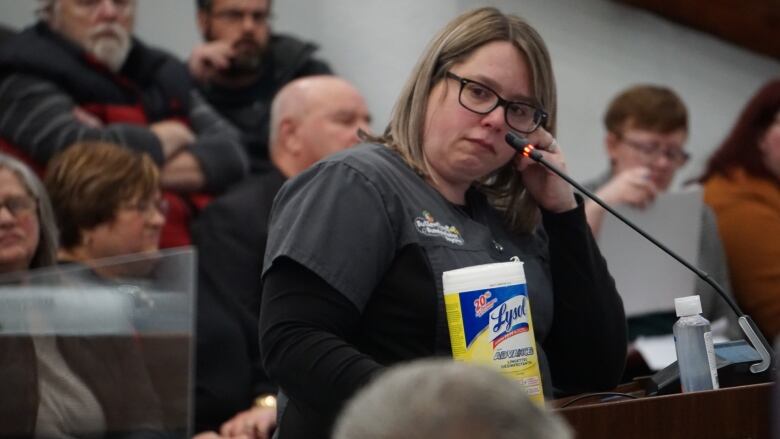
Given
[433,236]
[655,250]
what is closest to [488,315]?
[433,236]

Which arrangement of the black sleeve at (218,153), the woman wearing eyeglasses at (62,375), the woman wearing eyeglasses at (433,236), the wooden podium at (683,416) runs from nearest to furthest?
1. the wooden podium at (683,416)
2. the woman wearing eyeglasses at (433,236)
3. the woman wearing eyeglasses at (62,375)
4. the black sleeve at (218,153)

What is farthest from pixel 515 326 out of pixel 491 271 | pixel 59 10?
pixel 59 10

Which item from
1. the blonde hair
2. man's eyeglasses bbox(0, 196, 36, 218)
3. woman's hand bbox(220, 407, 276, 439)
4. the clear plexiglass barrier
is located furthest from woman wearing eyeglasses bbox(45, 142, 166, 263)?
the blonde hair

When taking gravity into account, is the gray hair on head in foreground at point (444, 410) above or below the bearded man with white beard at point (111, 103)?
above

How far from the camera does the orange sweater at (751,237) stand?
335cm

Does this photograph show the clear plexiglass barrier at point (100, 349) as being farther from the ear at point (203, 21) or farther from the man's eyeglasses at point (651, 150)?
the ear at point (203, 21)

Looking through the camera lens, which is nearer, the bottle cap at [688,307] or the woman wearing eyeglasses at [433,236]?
the woman wearing eyeglasses at [433,236]

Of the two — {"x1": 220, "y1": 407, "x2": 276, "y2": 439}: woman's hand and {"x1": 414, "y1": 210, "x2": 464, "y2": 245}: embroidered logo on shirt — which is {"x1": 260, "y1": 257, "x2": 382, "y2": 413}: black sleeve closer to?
{"x1": 414, "y1": 210, "x2": 464, "y2": 245}: embroidered logo on shirt

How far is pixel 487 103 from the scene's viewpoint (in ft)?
6.10

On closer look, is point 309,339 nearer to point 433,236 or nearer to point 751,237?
point 433,236

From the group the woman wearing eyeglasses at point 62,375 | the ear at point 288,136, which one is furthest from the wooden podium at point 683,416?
the ear at point 288,136

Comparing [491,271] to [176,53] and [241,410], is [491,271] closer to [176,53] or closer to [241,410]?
[241,410]

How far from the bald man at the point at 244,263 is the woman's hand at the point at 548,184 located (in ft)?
3.03

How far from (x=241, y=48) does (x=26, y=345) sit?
2263 mm
